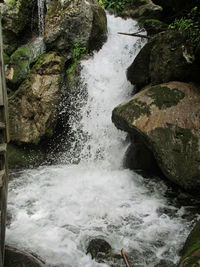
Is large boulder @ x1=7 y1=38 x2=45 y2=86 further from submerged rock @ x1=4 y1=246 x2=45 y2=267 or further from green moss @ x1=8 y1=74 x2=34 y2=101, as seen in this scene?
submerged rock @ x1=4 y1=246 x2=45 y2=267

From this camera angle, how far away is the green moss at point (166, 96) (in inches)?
229

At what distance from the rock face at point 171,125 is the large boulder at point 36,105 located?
3468mm

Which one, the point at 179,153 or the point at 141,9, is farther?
the point at 141,9

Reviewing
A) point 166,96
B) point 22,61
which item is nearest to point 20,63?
point 22,61

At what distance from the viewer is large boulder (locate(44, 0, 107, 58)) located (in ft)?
31.0

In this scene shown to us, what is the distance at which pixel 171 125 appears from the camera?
5574mm

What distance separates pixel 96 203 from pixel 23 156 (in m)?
4.06

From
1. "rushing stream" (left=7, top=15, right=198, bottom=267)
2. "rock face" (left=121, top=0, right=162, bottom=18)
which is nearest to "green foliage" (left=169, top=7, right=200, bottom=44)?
"rushing stream" (left=7, top=15, right=198, bottom=267)

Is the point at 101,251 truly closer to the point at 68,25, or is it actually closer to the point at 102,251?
the point at 102,251

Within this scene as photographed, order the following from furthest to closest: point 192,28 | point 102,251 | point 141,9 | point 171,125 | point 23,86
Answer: point 141,9 → point 23,86 → point 192,28 → point 171,125 → point 102,251

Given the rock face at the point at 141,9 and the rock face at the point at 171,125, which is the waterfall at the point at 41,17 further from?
the rock face at the point at 171,125

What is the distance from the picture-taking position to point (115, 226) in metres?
4.91

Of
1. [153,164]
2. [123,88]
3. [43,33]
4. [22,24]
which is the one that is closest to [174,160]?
[153,164]

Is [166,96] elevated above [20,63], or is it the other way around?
[20,63]
